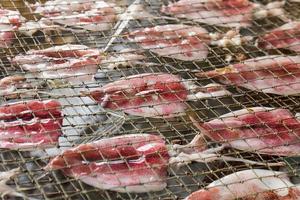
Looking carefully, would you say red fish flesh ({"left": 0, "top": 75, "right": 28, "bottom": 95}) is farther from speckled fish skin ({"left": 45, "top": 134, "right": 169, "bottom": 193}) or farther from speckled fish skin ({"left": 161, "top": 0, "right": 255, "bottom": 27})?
speckled fish skin ({"left": 161, "top": 0, "right": 255, "bottom": 27})

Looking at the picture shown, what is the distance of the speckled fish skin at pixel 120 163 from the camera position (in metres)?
2.05

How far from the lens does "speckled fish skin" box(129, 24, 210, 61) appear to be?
282 cm

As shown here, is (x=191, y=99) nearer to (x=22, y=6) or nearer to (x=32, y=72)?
(x=32, y=72)

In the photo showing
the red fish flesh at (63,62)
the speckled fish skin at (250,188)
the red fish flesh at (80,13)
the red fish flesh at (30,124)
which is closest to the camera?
the speckled fish skin at (250,188)

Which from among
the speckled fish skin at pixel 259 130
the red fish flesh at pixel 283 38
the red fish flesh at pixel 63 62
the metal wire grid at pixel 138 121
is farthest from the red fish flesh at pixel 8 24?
the red fish flesh at pixel 283 38

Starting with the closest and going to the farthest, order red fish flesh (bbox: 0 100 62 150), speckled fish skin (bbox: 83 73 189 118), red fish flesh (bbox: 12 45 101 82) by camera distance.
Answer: red fish flesh (bbox: 0 100 62 150) < speckled fish skin (bbox: 83 73 189 118) < red fish flesh (bbox: 12 45 101 82)

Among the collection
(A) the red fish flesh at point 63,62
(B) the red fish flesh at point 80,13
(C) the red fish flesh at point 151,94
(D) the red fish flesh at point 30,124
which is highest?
(B) the red fish flesh at point 80,13

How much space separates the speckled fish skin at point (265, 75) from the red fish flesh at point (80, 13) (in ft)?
2.18

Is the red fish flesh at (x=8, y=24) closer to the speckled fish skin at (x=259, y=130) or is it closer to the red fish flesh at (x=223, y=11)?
the red fish flesh at (x=223, y=11)

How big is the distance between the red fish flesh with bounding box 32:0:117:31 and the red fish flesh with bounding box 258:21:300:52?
85 cm

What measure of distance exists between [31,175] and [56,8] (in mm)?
1308

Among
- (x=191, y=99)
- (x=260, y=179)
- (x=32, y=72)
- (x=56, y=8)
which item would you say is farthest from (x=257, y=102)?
(x=56, y=8)

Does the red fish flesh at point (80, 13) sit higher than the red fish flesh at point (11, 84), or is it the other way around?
the red fish flesh at point (80, 13)

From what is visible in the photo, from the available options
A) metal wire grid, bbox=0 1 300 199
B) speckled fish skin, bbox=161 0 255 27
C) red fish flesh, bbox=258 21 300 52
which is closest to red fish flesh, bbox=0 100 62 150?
metal wire grid, bbox=0 1 300 199
